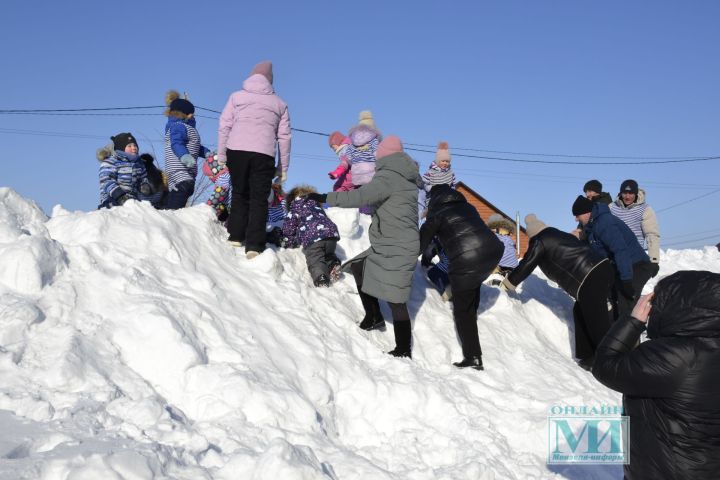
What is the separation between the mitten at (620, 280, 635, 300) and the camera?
7.52m

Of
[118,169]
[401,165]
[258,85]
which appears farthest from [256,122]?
[118,169]

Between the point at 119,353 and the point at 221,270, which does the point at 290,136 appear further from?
the point at 119,353

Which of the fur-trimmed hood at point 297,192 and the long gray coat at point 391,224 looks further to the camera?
the fur-trimmed hood at point 297,192

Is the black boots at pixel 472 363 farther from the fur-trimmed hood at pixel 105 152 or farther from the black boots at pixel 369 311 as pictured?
the fur-trimmed hood at pixel 105 152

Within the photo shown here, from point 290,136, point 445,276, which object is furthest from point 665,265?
point 290,136

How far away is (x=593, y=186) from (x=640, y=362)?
592 centimetres

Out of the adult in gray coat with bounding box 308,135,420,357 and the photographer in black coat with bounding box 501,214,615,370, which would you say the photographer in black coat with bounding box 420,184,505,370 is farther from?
the photographer in black coat with bounding box 501,214,615,370

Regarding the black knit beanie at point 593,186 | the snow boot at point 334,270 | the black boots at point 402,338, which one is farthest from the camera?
the black knit beanie at point 593,186

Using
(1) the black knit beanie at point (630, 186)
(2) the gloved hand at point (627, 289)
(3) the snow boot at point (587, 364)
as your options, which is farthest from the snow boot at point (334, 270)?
(1) the black knit beanie at point (630, 186)

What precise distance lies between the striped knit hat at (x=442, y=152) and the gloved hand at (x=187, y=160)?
332 cm

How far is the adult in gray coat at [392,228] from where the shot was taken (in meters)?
5.83

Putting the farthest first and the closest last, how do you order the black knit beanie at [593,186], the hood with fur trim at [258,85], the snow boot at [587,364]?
the black knit beanie at [593,186] < the snow boot at [587,364] < the hood with fur trim at [258,85]

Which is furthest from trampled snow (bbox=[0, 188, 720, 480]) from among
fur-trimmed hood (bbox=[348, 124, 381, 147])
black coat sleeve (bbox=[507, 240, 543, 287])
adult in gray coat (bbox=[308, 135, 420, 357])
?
fur-trimmed hood (bbox=[348, 124, 381, 147])

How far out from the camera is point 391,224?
234 inches
